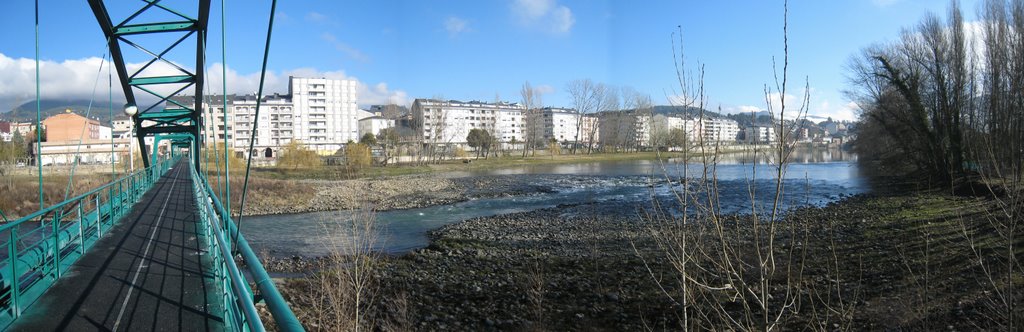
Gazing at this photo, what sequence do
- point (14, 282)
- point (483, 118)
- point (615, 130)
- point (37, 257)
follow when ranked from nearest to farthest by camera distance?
point (14, 282), point (37, 257), point (615, 130), point (483, 118)

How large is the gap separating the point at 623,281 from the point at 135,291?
7010 mm

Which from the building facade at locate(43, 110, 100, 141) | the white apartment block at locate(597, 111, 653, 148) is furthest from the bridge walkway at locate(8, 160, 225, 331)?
the white apartment block at locate(597, 111, 653, 148)

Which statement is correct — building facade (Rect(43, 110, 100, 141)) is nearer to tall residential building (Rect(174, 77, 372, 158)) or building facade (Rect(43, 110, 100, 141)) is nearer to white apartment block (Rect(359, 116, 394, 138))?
tall residential building (Rect(174, 77, 372, 158))

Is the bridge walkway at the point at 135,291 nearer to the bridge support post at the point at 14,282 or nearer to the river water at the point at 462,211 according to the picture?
the bridge support post at the point at 14,282

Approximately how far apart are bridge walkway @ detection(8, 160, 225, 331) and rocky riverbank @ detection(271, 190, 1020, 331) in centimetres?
239

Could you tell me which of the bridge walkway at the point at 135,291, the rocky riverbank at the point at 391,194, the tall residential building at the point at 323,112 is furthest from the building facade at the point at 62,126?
the bridge walkway at the point at 135,291

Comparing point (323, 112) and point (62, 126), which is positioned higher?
point (323, 112)

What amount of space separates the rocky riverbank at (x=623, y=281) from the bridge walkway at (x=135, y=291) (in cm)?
239

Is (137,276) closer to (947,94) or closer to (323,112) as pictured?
(947,94)

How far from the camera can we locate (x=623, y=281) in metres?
9.39

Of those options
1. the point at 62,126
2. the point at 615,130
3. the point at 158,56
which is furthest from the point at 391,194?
the point at 615,130

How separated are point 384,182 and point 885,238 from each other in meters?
27.9

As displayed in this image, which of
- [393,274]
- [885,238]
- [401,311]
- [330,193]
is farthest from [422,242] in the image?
[330,193]

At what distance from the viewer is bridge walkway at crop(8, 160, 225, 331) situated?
3.93 metres
